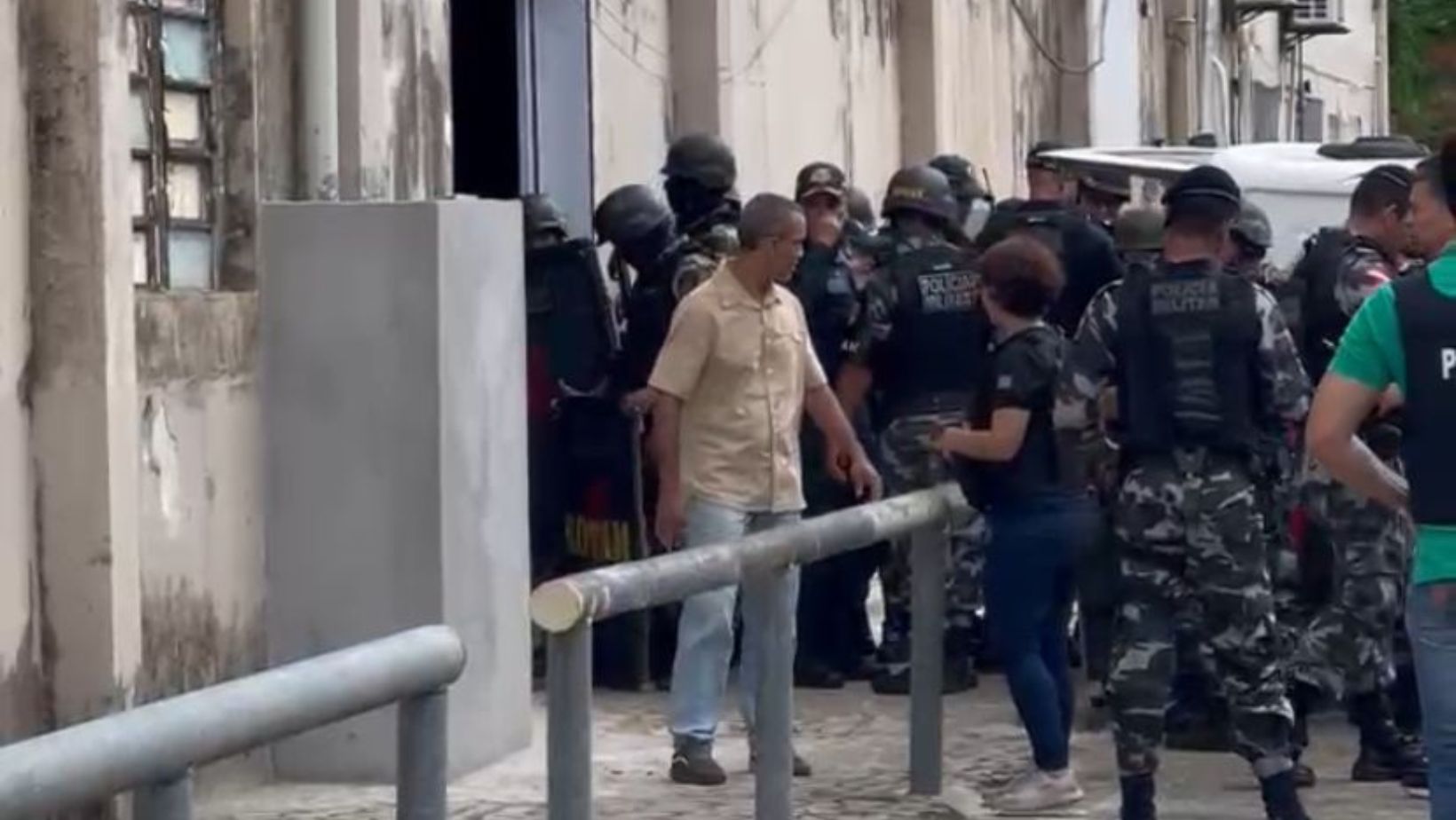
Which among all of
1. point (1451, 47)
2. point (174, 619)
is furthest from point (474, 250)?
point (1451, 47)

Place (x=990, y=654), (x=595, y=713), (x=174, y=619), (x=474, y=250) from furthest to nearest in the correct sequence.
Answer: (x=990, y=654) < (x=595, y=713) < (x=474, y=250) < (x=174, y=619)

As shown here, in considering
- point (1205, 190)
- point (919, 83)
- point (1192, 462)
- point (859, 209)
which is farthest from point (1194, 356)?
point (919, 83)

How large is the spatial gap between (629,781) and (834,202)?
267cm

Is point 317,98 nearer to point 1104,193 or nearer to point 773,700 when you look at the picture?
point 773,700

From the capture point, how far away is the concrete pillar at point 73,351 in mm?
7992

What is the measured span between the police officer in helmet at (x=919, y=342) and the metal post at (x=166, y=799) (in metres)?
6.53

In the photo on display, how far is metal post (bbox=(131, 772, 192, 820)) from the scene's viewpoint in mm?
4219

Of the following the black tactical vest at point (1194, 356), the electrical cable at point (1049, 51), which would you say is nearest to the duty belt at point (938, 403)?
the black tactical vest at point (1194, 356)

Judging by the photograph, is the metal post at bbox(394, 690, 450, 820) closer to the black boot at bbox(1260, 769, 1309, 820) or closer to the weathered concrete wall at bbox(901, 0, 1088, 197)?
the black boot at bbox(1260, 769, 1309, 820)

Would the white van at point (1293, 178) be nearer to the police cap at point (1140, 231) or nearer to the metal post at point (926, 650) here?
the police cap at point (1140, 231)

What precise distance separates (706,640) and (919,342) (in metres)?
1.96

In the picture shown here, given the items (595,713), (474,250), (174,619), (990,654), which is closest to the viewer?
(174,619)

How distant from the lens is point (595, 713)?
1077 cm

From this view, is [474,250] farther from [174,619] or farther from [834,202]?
[834,202]
